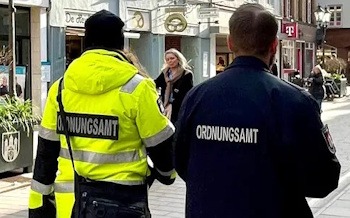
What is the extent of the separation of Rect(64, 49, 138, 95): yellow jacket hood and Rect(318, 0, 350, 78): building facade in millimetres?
48218

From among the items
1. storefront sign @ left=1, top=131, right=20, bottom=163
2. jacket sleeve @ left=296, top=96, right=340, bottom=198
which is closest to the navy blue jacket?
jacket sleeve @ left=296, top=96, right=340, bottom=198

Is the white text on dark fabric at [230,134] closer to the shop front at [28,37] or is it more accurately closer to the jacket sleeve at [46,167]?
the jacket sleeve at [46,167]

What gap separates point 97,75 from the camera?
3312 mm

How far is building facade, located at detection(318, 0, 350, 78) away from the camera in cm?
5012

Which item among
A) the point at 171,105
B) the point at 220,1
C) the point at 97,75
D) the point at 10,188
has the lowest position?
the point at 10,188

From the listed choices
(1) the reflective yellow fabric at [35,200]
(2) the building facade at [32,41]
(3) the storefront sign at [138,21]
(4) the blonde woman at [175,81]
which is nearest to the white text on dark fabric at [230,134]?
(1) the reflective yellow fabric at [35,200]

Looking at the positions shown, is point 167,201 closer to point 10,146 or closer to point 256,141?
point 10,146

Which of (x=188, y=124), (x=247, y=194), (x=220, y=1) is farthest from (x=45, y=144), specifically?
(x=220, y=1)

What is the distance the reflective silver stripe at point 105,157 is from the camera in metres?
3.29

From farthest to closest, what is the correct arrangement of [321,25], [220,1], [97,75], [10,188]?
[321,25] → [220,1] → [10,188] → [97,75]

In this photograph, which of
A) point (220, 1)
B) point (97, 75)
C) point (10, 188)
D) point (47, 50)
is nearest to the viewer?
point (97, 75)

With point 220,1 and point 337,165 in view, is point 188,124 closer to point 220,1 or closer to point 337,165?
point 337,165

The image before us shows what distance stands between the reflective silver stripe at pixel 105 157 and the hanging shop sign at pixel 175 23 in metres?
19.2

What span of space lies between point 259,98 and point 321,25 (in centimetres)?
2897
